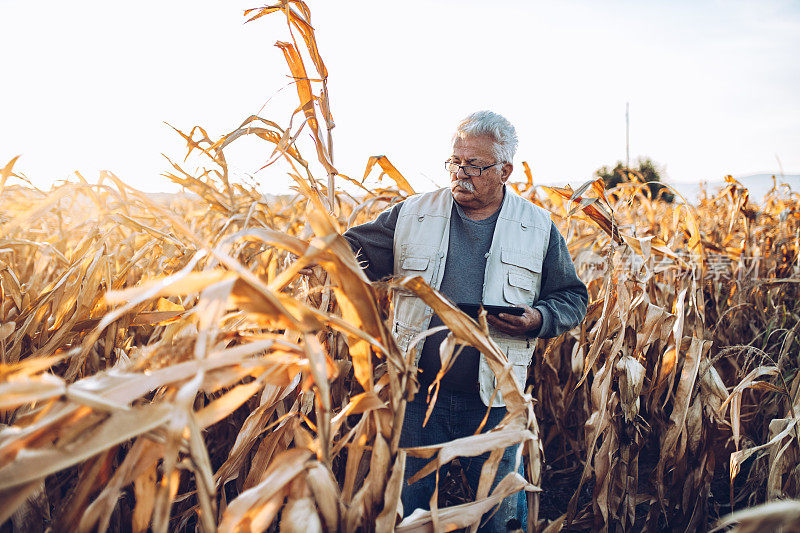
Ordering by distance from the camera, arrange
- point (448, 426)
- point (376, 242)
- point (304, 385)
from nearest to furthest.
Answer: point (304, 385)
point (448, 426)
point (376, 242)

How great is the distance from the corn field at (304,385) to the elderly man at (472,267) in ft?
0.57

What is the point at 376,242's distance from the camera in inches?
72.3

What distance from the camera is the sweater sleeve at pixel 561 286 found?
1770 mm

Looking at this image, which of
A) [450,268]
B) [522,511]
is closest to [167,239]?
[450,268]

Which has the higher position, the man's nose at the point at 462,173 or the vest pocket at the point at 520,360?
the man's nose at the point at 462,173

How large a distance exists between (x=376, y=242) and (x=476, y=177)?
435 millimetres

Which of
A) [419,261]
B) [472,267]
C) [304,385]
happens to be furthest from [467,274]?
[304,385]

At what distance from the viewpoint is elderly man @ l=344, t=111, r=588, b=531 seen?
1.69 metres

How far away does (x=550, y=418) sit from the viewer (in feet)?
7.72

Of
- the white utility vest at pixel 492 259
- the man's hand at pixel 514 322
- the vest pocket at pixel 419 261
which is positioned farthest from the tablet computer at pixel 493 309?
the vest pocket at pixel 419 261

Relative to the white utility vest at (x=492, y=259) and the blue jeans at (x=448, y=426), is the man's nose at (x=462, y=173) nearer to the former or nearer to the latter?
the white utility vest at (x=492, y=259)

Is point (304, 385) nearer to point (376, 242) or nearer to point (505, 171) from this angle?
point (376, 242)

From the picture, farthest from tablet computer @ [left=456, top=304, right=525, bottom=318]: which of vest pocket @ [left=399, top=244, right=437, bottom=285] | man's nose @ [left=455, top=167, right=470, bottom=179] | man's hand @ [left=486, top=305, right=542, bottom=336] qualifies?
man's nose @ [left=455, top=167, right=470, bottom=179]

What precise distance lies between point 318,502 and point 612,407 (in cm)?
133
